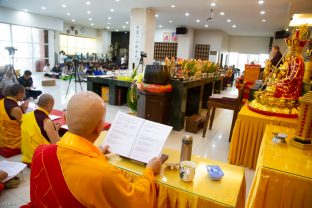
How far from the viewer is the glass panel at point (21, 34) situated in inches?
450

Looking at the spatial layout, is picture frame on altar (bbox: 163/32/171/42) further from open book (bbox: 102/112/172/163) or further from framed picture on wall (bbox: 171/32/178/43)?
open book (bbox: 102/112/172/163)

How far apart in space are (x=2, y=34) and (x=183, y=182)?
13.0 m

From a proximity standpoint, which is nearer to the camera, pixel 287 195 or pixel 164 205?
pixel 164 205

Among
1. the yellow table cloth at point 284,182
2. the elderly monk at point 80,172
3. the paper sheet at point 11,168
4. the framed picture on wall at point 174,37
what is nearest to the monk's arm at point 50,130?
the paper sheet at point 11,168

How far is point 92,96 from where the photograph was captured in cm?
95

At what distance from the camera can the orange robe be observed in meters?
0.84

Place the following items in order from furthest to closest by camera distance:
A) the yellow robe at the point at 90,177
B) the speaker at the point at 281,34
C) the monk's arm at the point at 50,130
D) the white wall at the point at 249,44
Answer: the white wall at the point at 249,44, the speaker at the point at 281,34, the monk's arm at the point at 50,130, the yellow robe at the point at 90,177

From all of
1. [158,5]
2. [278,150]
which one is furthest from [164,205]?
[158,5]

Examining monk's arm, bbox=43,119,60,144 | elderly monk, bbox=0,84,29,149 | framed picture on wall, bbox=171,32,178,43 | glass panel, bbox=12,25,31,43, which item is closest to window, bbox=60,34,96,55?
glass panel, bbox=12,25,31,43

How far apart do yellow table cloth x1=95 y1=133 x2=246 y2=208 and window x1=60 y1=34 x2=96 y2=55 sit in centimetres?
1563

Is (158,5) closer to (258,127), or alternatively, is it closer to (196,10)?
(196,10)

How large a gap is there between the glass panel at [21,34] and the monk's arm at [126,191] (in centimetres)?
1315

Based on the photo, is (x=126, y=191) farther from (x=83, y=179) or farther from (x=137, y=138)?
(x=137, y=138)

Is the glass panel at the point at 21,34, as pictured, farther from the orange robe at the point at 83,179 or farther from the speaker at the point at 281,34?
the speaker at the point at 281,34
